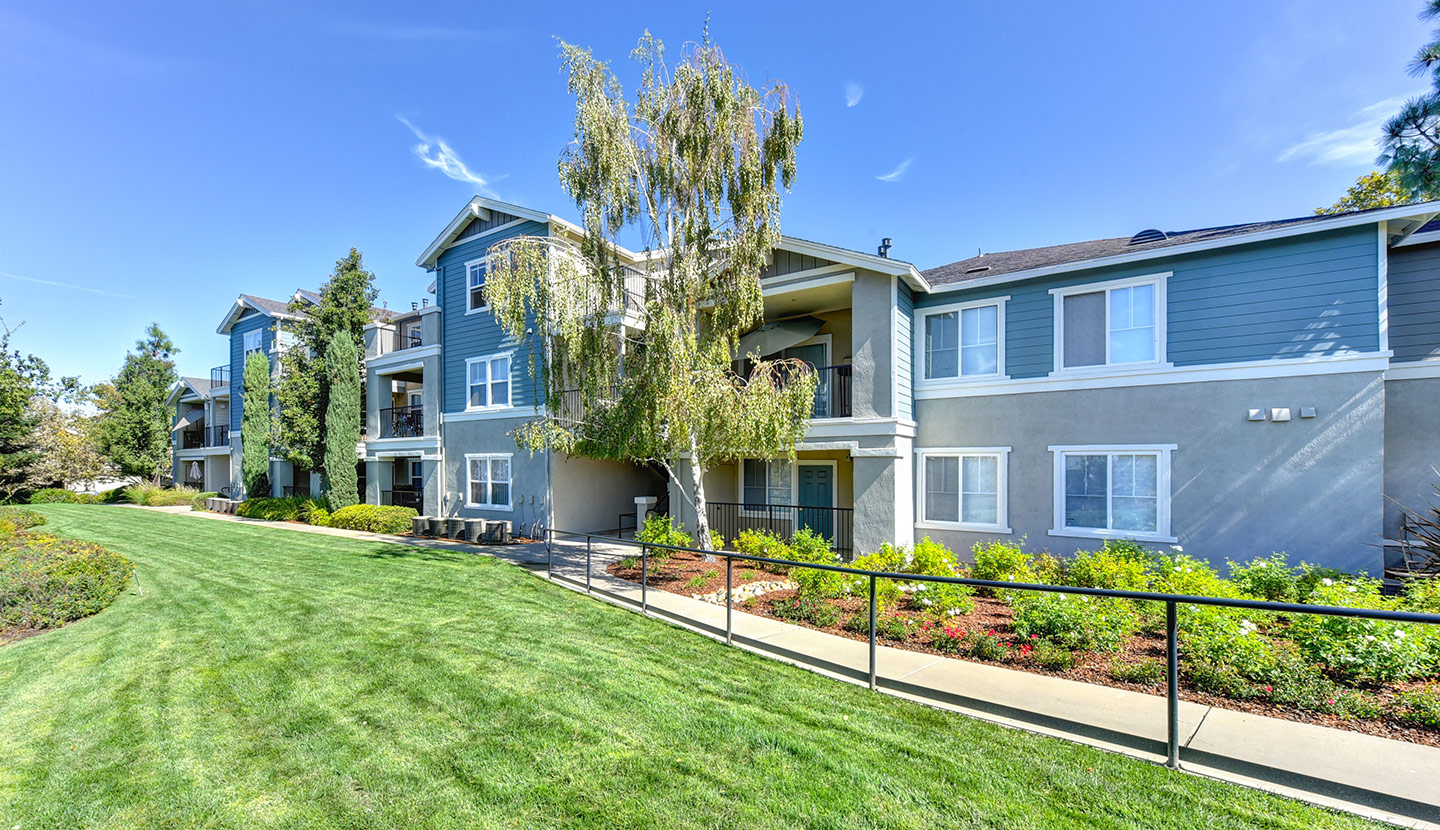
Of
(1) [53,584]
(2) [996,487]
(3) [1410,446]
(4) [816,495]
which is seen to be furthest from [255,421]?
(3) [1410,446]

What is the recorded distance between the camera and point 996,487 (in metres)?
11.4

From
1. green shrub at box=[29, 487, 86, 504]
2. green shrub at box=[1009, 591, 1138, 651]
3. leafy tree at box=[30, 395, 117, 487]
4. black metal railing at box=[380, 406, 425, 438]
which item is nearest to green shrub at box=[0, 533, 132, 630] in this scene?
black metal railing at box=[380, 406, 425, 438]

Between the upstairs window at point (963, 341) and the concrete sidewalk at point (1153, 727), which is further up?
the upstairs window at point (963, 341)

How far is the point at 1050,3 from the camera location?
10.2 meters

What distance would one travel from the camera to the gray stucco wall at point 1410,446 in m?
8.75

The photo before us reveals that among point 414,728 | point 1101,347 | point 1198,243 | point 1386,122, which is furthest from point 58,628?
point 1386,122

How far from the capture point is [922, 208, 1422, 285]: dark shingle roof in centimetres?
988

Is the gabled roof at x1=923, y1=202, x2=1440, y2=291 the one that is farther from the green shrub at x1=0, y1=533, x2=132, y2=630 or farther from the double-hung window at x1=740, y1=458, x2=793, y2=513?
the green shrub at x1=0, y1=533, x2=132, y2=630

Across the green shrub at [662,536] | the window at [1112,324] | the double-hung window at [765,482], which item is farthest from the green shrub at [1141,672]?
the double-hung window at [765,482]

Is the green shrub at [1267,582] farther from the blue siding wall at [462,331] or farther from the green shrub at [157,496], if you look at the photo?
the green shrub at [157,496]

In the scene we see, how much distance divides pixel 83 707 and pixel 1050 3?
15.8 m

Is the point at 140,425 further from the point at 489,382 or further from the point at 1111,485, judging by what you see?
the point at 1111,485

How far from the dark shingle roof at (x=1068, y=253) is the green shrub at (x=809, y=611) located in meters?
7.70

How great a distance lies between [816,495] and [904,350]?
4216mm
